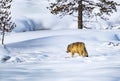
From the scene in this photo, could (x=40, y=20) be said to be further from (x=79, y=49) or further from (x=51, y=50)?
(x=79, y=49)

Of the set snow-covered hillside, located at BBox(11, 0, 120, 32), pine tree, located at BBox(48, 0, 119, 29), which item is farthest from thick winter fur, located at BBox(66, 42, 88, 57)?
snow-covered hillside, located at BBox(11, 0, 120, 32)

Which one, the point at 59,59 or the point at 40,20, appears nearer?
the point at 59,59

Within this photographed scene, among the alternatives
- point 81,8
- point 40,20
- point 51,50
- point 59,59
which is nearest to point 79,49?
point 59,59

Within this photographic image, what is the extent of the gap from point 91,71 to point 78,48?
7665 mm

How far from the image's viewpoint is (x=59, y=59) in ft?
51.7

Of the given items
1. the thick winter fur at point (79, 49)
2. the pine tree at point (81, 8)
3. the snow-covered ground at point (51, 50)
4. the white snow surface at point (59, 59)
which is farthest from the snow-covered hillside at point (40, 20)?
the thick winter fur at point (79, 49)

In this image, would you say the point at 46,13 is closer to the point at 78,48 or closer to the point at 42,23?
the point at 42,23

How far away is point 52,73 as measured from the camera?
392 inches

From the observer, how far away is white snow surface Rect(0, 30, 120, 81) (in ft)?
30.5

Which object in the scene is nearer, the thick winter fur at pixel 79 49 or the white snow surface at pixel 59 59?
the white snow surface at pixel 59 59

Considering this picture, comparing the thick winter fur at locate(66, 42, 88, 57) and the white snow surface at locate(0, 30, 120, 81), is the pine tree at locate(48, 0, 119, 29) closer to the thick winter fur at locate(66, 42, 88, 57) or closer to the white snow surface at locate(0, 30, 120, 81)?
the white snow surface at locate(0, 30, 120, 81)

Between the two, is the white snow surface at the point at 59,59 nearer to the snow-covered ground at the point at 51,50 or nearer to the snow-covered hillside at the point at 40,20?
the snow-covered ground at the point at 51,50

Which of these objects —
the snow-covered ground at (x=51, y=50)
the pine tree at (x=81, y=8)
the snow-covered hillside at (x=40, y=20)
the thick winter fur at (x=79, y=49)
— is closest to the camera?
the snow-covered ground at (x=51, y=50)

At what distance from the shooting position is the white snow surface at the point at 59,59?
9289mm
